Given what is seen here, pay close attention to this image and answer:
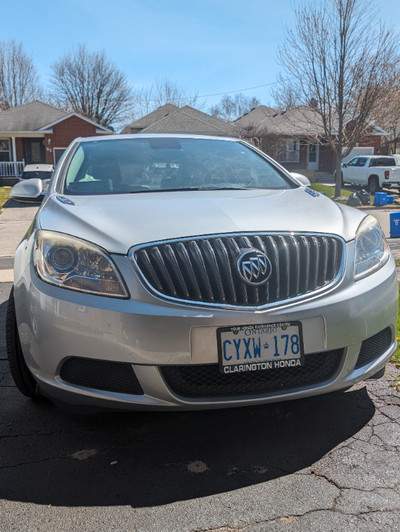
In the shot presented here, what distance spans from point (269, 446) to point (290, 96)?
20426 millimetres

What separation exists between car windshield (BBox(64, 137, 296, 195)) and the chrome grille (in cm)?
111

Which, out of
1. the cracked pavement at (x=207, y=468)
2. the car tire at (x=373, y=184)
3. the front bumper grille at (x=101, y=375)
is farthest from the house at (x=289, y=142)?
the front bumper grille at (x=101, y=375)

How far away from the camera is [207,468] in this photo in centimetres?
241

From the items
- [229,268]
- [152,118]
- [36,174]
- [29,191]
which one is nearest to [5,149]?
[36,174]

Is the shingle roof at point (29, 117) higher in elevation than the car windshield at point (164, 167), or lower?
higher

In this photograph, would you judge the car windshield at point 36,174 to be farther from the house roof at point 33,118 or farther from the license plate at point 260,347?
the license plate at point 260,347

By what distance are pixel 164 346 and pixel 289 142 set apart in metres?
34.5

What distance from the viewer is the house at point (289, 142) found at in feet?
106

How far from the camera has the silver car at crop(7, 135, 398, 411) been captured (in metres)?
2.24

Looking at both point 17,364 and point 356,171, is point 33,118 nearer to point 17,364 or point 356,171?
point 356,171

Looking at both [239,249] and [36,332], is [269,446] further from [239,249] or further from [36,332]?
[36,332]

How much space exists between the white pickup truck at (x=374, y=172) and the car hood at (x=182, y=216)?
23125 millimetres

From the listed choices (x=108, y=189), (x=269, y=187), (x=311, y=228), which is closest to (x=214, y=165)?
(x=269, y=187)

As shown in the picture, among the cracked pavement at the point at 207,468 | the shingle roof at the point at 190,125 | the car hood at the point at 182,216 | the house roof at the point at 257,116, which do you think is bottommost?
the cracked pavement at the point at 207,468
